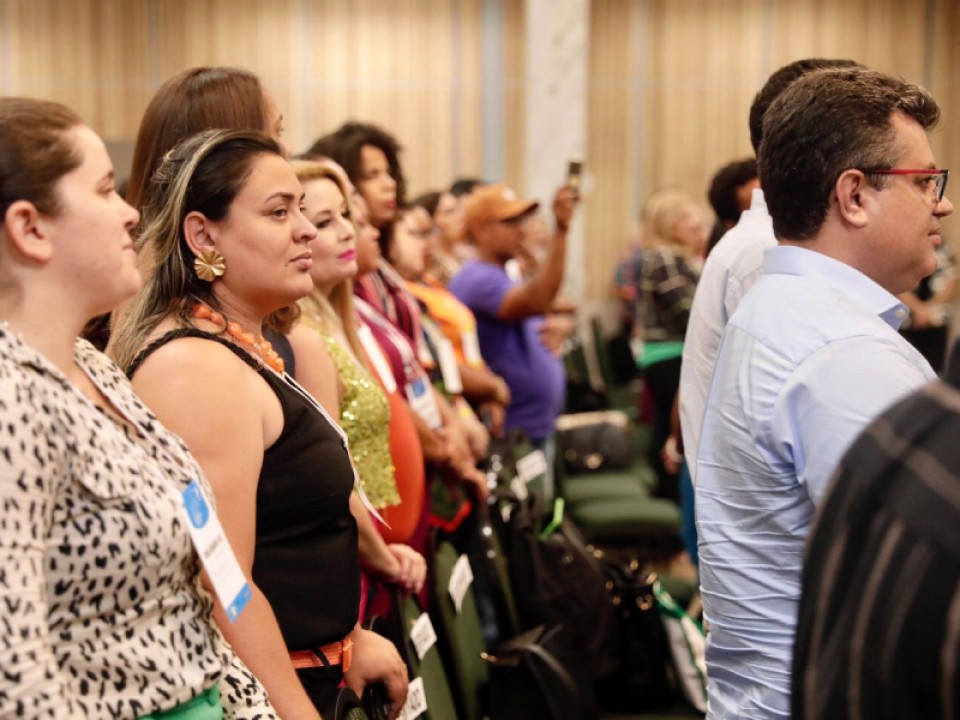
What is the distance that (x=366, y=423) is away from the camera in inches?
98.7

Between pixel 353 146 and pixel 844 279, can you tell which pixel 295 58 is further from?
pixel 844 279

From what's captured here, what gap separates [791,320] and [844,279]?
5.5 inches

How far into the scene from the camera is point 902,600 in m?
0.83

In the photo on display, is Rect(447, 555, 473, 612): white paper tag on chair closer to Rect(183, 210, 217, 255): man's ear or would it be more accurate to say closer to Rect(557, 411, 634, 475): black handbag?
Rect(183, 210, 217, 255): man's ear

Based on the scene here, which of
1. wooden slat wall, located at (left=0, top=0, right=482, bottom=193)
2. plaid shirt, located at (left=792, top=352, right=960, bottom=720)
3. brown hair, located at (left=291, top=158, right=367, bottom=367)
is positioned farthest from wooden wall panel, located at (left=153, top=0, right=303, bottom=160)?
plaid shirt, located at (left=792, top=352, right=960, bottom=720)

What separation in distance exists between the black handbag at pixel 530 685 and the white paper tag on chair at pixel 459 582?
0.16 meters

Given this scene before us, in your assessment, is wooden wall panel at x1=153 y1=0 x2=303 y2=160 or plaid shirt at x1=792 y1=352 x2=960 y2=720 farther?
wooden wall panel at x1=153 y1=0 x2=303 y2=160

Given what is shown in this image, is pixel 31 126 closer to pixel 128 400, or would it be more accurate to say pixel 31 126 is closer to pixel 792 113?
pixel 128 400

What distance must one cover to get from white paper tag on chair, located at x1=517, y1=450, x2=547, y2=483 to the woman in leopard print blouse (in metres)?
2.77

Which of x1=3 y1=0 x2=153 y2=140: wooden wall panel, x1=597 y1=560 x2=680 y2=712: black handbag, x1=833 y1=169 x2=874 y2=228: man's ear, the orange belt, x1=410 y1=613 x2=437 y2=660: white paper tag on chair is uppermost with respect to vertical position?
x1=3 y1=0 x2=153 y2=140: wooden wall panel

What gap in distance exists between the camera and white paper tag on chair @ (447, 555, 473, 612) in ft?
8.29

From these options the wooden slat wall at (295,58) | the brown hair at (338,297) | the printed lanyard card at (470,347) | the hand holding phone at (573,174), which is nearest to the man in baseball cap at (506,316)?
the printed lanyard card at (470,347)

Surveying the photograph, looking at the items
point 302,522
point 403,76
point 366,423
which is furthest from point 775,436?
point 403,76

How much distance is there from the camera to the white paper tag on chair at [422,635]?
2.24 metres
